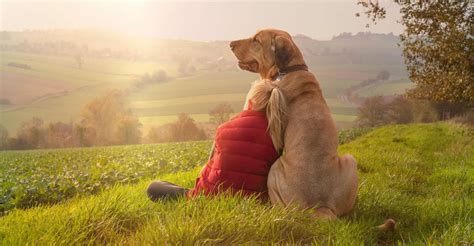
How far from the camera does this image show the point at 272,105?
4723 mm

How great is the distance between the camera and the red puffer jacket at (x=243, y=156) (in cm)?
484

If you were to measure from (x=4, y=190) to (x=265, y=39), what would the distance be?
633 centimetres

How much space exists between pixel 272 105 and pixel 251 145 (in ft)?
1.56

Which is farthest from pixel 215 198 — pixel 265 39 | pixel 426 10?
pixel 426 10

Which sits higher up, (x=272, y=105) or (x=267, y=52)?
(x=267, y=52)

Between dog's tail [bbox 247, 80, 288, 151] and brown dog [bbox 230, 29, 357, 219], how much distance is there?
8cm

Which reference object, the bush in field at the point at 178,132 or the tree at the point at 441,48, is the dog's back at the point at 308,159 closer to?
the tree at the point at 441,48

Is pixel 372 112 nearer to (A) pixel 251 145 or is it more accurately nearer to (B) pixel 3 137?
(B) pixel 3 137

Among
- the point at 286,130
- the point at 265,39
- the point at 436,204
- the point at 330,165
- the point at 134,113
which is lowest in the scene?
the point at 134,113

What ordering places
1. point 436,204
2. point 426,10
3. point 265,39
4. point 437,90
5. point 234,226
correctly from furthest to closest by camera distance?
point 437,90, point 426,10, point 436,204, point 265,39, point 234,226

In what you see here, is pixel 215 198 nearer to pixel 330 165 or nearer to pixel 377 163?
pixel 330 165

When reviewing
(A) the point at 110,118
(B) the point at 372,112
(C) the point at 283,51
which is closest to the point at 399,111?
(B) the point at 372,112

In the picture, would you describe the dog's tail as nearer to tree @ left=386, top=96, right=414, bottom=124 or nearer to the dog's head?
the dog's head

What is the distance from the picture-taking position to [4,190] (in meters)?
8.87
